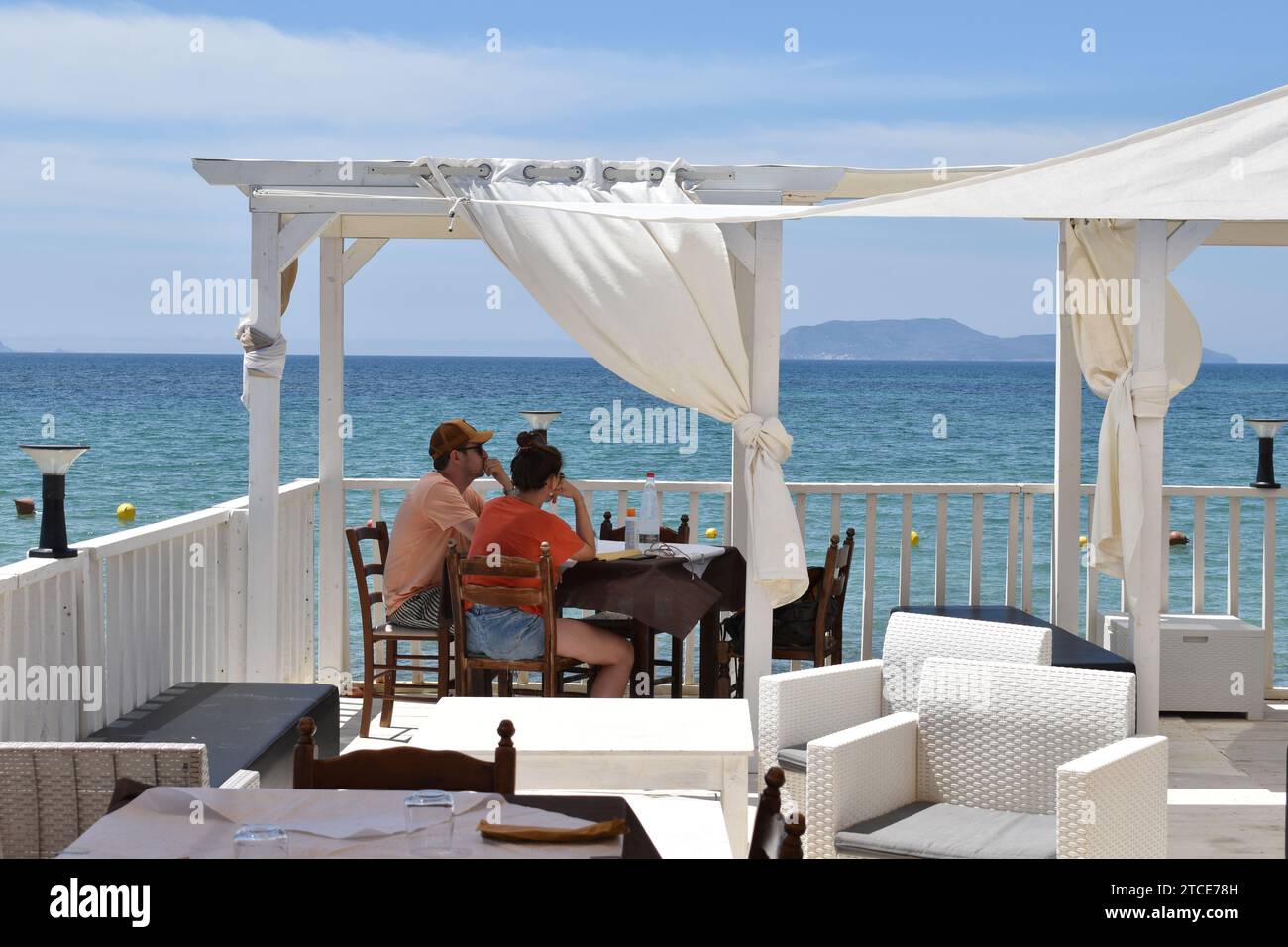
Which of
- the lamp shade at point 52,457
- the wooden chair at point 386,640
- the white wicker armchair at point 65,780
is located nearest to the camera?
the white wicker armchair at point 65,780

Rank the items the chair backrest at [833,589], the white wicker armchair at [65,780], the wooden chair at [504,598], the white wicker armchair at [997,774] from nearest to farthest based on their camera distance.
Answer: the white wicker armchair at [65,780]
the white wicker armchair at [997,774]
the wooden chair at [504,598]
the chair backrest at [833,589]

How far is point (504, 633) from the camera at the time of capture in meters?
5.32

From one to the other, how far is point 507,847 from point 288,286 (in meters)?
4.17

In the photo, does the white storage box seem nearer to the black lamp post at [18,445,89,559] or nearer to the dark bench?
the dark bench

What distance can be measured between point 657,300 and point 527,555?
1.08 m

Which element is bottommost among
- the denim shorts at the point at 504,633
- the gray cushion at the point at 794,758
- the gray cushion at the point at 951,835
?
the gray cushion at the point at 951,835

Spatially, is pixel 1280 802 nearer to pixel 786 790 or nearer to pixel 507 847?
pixel 786 790

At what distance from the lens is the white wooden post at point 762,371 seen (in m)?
5.34

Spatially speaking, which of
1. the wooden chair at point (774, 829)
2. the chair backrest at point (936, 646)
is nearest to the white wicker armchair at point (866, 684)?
the chair backrest at point (936, 646)

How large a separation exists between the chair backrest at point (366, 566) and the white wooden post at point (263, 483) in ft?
1.21

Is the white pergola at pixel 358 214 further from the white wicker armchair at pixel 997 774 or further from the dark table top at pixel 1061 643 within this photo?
the white wicker armchair at pixel 997 774

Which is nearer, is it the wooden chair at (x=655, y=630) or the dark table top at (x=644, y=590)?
the dark table top at (x=644, y=590)

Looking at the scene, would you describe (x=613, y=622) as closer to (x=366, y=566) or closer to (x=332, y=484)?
(x=366, y=566)
